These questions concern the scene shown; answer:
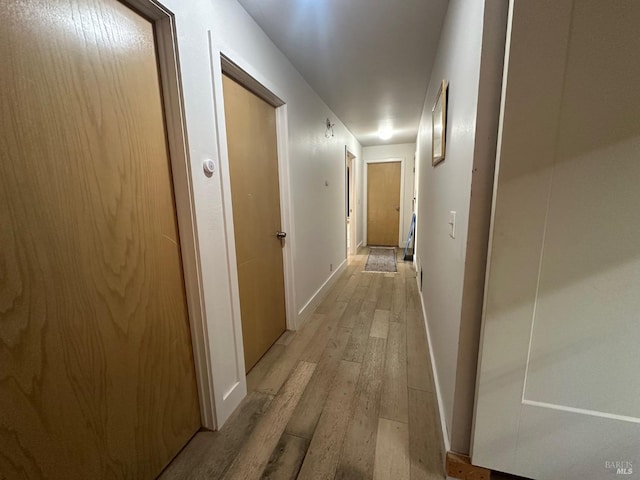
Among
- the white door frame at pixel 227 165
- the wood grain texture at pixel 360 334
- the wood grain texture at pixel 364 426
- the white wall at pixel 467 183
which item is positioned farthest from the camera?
the wood grain texture at pixel 360 334

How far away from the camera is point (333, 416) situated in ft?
4.39

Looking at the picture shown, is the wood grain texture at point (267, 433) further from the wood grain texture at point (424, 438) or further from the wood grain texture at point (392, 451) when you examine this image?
the wood grain texture at point (424, 438)

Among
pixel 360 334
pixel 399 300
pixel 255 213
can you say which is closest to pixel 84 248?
pixel 255 213

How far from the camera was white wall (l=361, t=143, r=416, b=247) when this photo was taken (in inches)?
210

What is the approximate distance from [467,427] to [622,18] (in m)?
1.44

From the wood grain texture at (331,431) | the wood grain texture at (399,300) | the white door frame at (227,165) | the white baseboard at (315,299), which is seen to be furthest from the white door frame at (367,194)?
the wood grain texture at (331,431)

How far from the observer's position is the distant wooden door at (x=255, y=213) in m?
1.49

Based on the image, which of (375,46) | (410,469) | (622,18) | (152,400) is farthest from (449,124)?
(152,400)

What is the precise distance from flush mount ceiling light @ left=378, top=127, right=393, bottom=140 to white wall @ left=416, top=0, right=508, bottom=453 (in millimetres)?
2944

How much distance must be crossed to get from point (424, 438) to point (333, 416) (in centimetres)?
46

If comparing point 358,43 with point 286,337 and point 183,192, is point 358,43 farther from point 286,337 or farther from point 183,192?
point 286,337

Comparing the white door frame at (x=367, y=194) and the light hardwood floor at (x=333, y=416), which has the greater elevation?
the white door frame at (x=367, y=194)

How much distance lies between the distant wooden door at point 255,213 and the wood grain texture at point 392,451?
96 centimetres

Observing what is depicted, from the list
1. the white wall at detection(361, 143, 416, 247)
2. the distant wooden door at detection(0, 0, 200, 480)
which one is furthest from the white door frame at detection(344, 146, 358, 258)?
the distant wooden door at detection(0, 0, 200, 480)
